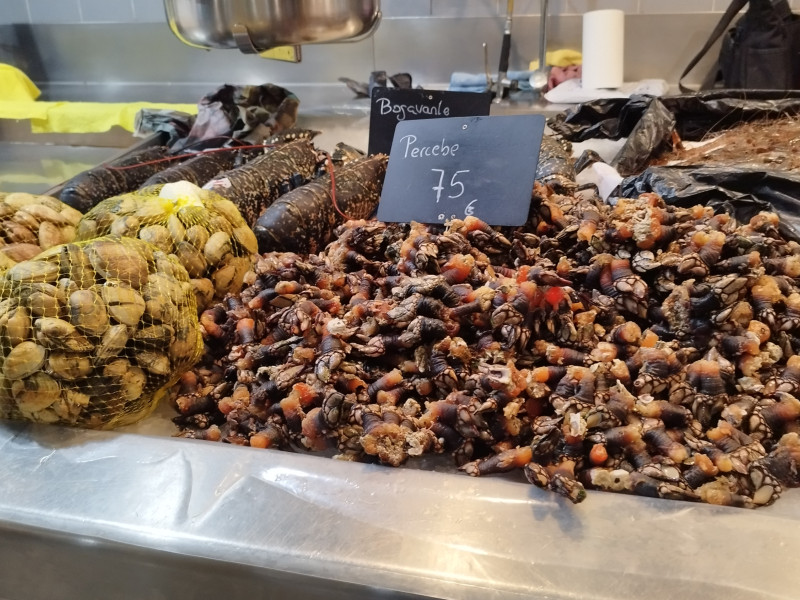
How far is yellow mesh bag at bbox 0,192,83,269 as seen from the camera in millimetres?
1316

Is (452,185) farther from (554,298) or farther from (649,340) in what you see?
(649,340)

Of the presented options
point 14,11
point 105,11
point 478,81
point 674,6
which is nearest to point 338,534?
point 478,81

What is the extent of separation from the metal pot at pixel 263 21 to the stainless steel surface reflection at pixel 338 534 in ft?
4.33

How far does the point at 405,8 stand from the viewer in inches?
121

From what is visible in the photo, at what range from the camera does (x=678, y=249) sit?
1.11 metres

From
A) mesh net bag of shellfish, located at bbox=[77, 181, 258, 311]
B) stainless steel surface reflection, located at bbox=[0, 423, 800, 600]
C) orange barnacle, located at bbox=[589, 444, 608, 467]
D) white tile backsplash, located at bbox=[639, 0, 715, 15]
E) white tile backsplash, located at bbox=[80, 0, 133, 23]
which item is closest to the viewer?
stainless steel surface reflection, located at bbox=[0, 423, 800, 600]

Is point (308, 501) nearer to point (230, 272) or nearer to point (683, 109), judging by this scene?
point (230, 272)

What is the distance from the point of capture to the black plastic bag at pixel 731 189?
139 cm

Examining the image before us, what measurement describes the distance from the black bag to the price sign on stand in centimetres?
168

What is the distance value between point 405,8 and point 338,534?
9.36ft

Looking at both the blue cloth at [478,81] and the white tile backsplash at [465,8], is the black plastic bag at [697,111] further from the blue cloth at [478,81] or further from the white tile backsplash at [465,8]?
the white tile backsplash at [465,8]

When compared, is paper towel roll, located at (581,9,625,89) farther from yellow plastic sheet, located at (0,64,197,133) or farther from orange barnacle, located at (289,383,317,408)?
orange barnacle, located at (289,383,317,408)

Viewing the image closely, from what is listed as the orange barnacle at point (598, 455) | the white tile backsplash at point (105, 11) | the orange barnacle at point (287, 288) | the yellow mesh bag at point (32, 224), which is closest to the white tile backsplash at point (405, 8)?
the white tile backsplash at point (105, 11)

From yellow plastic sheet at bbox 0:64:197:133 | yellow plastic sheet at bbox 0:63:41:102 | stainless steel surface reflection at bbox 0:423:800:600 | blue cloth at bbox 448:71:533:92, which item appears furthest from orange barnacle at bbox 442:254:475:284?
yellow plastic sheet at bbox 0:63:41:102
